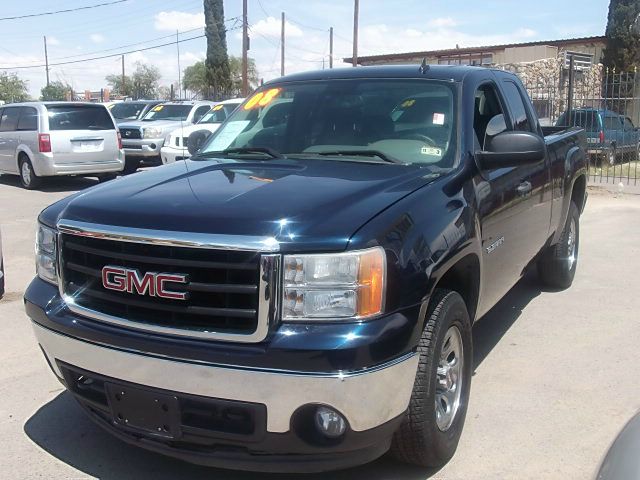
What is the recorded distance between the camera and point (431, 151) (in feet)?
11.8

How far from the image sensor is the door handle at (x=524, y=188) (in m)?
4.17

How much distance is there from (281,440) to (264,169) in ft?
4.73

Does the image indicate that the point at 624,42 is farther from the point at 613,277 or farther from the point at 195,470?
the point at 195,470

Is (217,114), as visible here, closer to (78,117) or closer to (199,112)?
(199,112)

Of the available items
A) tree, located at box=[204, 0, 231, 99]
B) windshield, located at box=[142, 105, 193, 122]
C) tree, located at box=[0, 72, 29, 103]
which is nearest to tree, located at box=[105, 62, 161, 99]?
tree, located at box=[0, 72, 29, 103]

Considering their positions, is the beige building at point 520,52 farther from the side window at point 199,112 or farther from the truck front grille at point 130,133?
the truck front grille at point 130,133

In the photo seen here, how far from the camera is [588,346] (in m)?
4.70

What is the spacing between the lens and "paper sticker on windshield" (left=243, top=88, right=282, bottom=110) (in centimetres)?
442

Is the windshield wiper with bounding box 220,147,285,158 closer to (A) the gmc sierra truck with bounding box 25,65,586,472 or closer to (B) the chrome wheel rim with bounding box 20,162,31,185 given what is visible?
(A) the gmc sierra truck with bounding box 25,65,586,472

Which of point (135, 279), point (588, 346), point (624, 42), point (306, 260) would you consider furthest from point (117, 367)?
point (624, 42)

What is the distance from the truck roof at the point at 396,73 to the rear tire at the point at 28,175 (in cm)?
1076

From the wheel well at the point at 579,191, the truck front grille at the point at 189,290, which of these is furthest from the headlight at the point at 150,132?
the truck front grille at the point at 189,290

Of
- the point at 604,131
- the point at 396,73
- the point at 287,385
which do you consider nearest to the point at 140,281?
the point at 287,385

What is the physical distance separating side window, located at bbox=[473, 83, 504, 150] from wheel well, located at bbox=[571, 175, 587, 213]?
2.28 m
